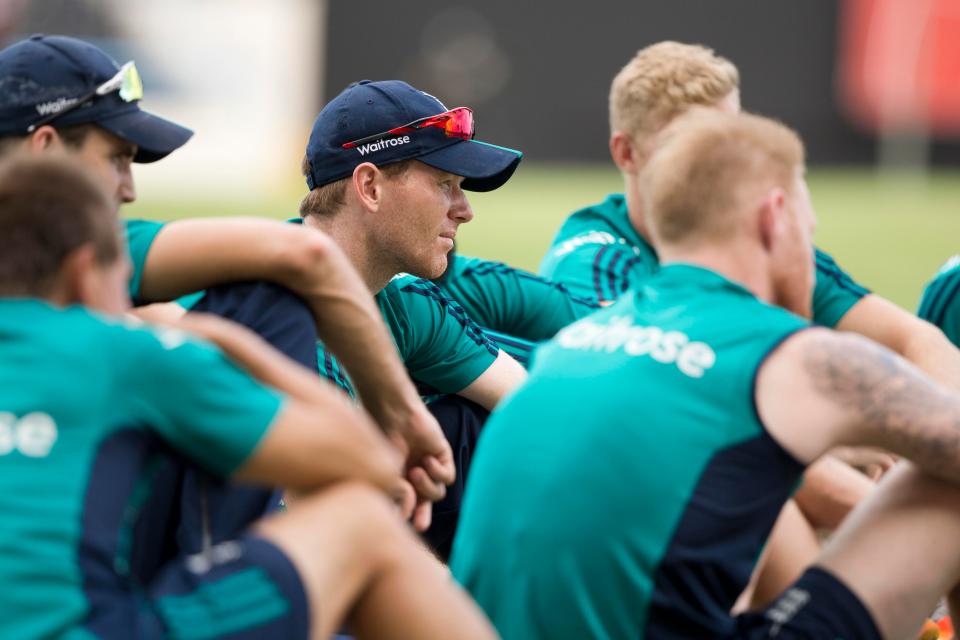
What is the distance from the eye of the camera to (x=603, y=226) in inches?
205

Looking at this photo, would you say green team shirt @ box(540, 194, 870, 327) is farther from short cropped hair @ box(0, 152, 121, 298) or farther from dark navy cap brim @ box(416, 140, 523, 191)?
short cropped hair @ box(0, 152, 121, 298)

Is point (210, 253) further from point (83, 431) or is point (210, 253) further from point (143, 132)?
point (83, 431)

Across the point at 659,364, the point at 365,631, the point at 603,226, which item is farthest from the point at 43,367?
the point at 603,226

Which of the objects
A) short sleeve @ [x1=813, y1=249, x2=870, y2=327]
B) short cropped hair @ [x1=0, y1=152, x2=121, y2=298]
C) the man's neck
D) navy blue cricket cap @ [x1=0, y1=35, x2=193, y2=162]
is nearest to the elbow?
short sleeve @ [x1=813, y1=249, x2=870, y2=327]

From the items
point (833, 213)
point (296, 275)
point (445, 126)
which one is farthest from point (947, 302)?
point (833, 213)

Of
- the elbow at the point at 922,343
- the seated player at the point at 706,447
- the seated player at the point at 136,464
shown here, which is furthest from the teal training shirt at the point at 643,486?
the elbow at the point at 922,343

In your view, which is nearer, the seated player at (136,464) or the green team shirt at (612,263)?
the seated player at (136,464)

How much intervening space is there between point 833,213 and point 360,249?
14.8 m

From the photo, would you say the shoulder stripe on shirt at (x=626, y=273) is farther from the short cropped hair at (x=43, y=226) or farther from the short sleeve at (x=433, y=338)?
the short cropped hair at (x=43, y=226)

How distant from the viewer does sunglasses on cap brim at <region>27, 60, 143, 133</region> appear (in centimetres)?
344

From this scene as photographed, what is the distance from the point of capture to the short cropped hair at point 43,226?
235 cm

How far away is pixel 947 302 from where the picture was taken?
480cm

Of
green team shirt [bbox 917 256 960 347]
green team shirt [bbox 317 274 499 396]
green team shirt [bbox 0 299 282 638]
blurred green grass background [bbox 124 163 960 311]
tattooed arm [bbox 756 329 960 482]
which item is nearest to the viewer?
green team shirt [bbox 0 299 282 638]

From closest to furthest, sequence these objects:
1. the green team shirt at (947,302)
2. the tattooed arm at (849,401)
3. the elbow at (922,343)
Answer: the tattooed arm at (849,401)
the elbow at (922,343)
the green team shirt at (947,302)
